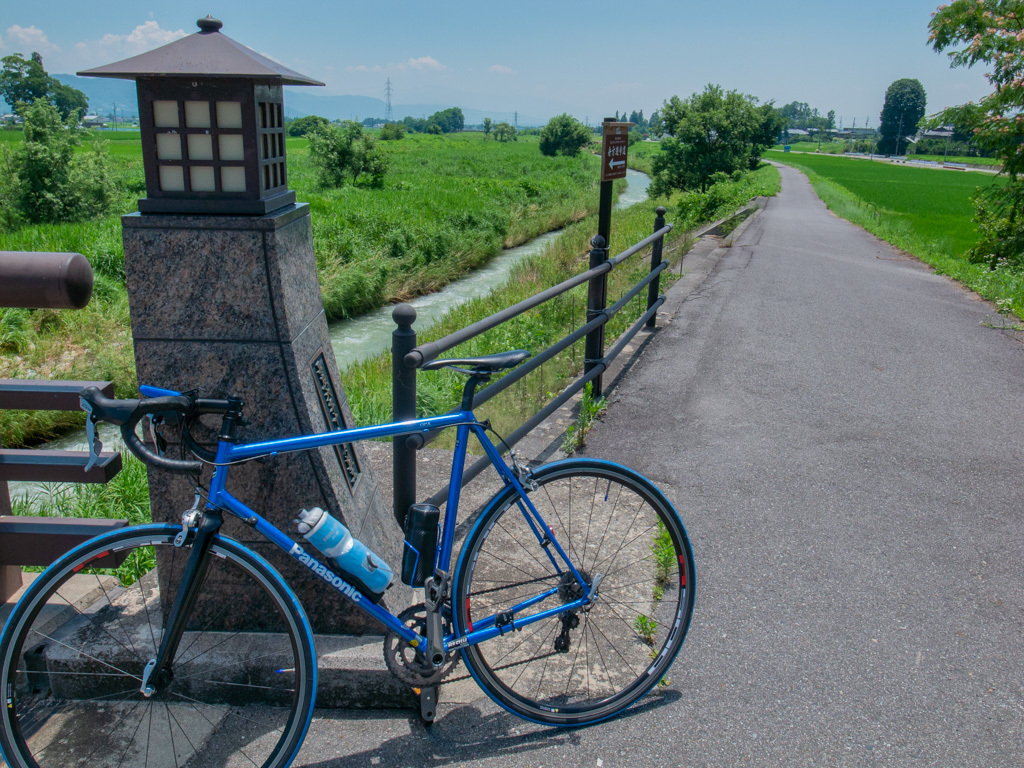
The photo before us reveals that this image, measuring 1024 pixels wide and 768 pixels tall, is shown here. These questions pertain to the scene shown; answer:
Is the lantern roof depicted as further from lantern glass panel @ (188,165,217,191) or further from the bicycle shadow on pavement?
the bicycle shadow on pavement

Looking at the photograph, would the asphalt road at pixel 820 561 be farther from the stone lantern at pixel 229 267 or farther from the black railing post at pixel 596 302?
the stone lantern at pixel 229 267

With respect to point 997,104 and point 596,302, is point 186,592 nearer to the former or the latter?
point 596,302

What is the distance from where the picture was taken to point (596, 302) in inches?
221

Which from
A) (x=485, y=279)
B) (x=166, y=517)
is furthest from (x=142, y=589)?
(x=485, y=279)

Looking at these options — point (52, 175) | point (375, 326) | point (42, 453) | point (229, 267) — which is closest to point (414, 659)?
point (229, 267)

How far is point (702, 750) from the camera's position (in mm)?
2482

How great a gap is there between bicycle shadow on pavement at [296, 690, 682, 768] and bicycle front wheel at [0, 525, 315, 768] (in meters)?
0.15

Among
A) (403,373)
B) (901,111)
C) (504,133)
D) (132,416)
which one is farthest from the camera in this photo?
(901,111)

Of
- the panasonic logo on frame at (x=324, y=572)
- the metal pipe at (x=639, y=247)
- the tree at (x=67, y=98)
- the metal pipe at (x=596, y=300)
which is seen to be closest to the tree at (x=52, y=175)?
the metal pipe at (x=639, y=247)

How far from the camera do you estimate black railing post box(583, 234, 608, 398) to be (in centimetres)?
543

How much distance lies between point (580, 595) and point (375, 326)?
1395cm

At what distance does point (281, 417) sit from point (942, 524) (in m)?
3.54

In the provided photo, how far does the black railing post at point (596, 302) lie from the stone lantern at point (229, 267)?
3047 millimetres

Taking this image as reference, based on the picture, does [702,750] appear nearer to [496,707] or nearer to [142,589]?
[496,707]
